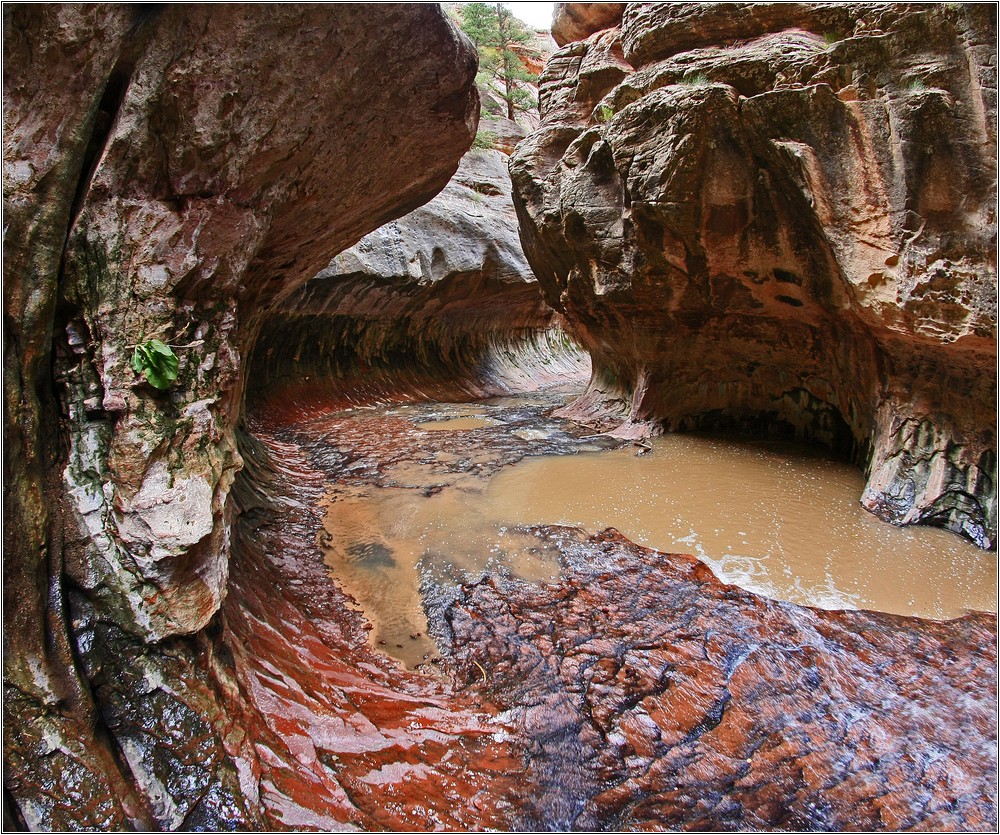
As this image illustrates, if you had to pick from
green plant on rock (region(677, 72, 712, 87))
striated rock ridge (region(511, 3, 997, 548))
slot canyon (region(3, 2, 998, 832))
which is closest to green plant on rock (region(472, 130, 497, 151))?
striated rock ridge (region(511, 3, 997, 548))

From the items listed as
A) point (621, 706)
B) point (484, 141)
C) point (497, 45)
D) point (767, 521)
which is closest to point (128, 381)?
point (621, 706)

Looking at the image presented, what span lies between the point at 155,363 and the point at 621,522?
3.87m

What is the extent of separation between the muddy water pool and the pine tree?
11615 millimetres

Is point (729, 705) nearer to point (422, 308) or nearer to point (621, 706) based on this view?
point (621, 706)

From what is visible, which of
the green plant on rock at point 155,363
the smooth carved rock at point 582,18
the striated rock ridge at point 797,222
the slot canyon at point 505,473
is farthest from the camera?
the smooth carved rock at point 582,18

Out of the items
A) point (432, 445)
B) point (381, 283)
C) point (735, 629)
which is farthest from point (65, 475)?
point (381, 283)

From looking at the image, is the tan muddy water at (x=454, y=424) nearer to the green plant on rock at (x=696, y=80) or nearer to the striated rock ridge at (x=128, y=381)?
the green plant on rock at (x=696, y=80)

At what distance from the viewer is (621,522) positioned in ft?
16.9

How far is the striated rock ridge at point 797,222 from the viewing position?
4.36 meters

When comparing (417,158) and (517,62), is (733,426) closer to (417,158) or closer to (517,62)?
(417,158)

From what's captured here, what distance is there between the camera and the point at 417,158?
16.1 feet

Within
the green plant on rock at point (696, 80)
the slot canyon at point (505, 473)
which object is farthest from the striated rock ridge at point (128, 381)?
the green plant on rock at point (696, 80)

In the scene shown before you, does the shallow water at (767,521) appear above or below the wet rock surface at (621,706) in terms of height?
above

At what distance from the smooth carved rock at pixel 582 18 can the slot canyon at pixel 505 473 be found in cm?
15
